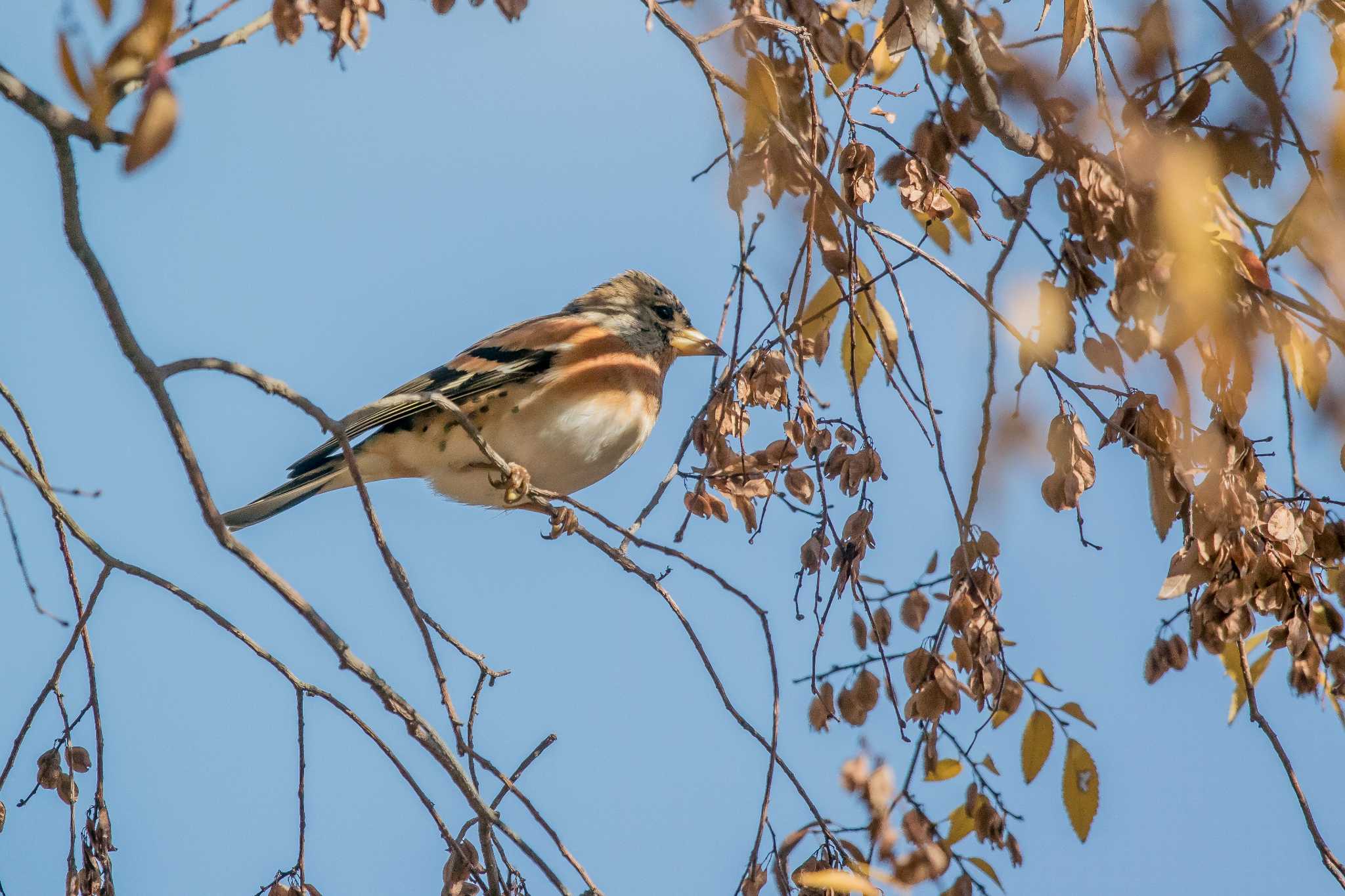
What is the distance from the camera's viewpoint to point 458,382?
4.38 m

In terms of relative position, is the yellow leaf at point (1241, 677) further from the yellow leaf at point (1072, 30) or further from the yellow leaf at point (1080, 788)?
the yellow leaf at point (1072, 30)

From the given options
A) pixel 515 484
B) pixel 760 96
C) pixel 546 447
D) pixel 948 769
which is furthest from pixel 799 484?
pixel 546 447

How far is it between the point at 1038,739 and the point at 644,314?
102 inches

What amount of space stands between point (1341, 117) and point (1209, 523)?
81cm

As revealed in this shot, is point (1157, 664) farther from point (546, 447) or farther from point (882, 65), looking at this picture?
point (546, 447)

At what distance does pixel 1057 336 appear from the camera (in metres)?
2.05

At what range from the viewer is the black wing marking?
13.1 ft

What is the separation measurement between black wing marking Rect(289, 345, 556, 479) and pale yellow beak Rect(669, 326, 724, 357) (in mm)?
553

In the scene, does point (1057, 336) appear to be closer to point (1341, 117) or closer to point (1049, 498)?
point (1049, 498)

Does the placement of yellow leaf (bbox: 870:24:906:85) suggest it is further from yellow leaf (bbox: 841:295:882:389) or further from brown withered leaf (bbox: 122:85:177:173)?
brown withered leaf (bbox: 122:85:177:173)

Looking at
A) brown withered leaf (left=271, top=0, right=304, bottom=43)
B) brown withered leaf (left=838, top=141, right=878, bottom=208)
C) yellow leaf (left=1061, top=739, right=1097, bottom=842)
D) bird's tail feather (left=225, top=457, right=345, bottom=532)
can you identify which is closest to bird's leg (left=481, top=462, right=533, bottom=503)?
bird's tail feather (left=225, top=457, right=345, bottom=532)

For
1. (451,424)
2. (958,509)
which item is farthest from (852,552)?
(451,424)

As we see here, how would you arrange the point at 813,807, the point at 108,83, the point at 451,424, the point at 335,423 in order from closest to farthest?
the point at 108,83 → the point at 335,423 → the point at 813,807 → the point at 451,424

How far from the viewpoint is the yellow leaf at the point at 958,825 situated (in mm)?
2826
